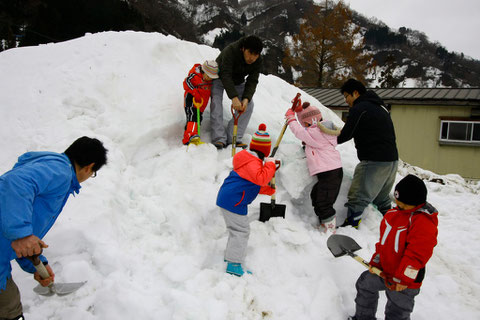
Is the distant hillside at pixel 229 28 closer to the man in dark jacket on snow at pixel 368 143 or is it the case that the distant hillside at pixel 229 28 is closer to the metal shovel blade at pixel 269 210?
the metal shovel blade at pixel 269 210

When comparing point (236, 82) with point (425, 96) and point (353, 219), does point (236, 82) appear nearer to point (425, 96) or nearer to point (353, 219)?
point (353, 219)

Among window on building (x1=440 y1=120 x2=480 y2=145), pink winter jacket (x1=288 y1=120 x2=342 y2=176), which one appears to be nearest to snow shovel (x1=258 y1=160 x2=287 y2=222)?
pink winter jacket (x1=288 y1=120 x2=342 y2=176)

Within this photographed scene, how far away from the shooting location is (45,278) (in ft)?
6.36

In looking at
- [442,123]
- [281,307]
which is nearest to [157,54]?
[281,307]

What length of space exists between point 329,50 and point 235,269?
21.1 metres

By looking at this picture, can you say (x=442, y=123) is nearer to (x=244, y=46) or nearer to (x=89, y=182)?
(x=244, y=46)

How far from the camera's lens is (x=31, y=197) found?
62.2 inches

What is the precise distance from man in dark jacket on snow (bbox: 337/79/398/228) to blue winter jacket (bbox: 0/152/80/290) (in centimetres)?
297

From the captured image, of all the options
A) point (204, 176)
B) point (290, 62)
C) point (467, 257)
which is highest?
point (290, 62)

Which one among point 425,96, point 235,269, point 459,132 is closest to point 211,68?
point 235,269

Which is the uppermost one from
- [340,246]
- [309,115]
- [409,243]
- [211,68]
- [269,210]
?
[211,68]

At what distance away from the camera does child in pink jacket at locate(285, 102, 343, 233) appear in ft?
11.7

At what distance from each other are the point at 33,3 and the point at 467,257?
1844 cm

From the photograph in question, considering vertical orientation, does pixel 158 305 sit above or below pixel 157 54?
below
